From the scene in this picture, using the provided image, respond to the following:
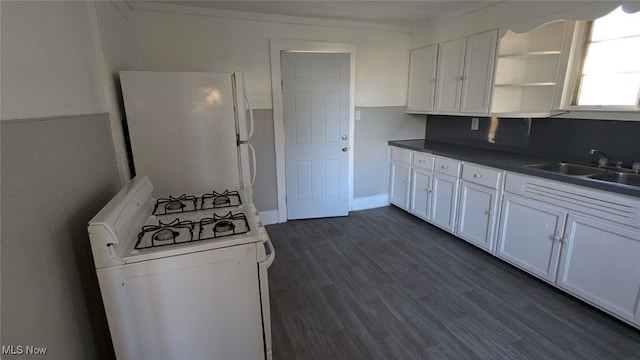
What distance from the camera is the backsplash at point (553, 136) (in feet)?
7.71

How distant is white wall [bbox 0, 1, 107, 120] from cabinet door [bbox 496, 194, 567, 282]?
309cm

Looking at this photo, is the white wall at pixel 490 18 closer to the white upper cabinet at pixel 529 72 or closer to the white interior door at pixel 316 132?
the white upper cabinet at pixel 529 72

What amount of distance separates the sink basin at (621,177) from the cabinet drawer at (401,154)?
5.99 ft

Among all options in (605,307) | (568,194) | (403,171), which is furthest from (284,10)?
(605,307)

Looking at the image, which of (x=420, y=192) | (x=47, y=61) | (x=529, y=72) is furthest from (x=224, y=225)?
(x=529, y=72)

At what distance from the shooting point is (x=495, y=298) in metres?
2.34

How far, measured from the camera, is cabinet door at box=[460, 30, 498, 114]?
2908mm

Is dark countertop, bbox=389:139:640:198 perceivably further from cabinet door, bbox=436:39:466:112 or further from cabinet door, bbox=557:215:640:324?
cabinet door, bbox=436:39:466:112

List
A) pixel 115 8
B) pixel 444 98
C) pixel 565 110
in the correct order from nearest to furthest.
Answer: pixel 115 8
pixel 565 110
pixel 444 98

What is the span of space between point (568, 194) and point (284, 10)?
119 inches

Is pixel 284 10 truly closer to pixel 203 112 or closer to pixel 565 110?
pixel 203 112

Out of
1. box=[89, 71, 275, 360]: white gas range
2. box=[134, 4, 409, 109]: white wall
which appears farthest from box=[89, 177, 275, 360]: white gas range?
box=[134, 4, 409, 109]: white wall

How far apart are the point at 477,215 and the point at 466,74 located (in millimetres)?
1457

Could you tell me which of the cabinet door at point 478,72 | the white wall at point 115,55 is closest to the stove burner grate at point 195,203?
the white wall at point 115,55
